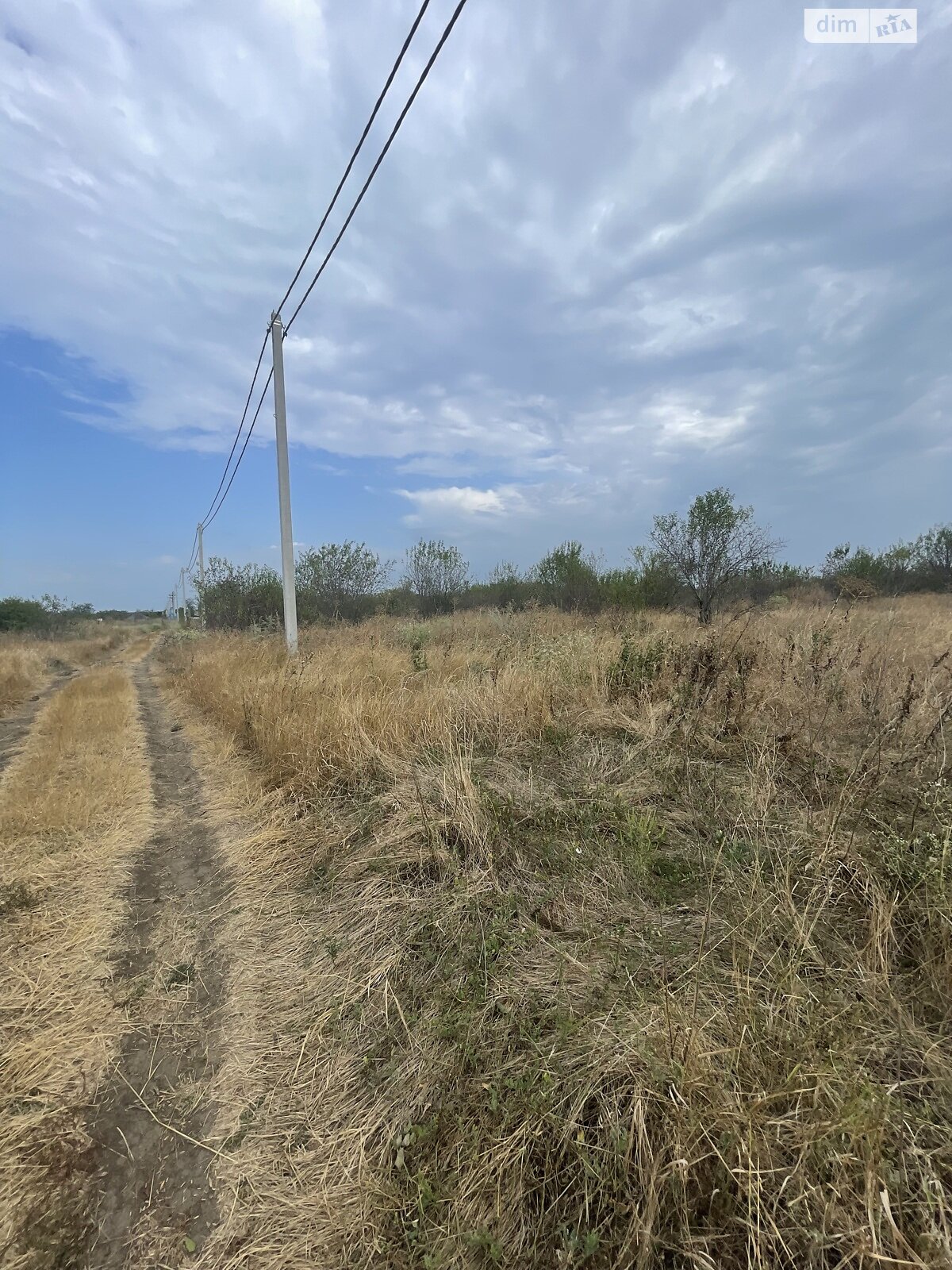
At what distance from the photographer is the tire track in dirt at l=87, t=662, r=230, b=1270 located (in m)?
1.49

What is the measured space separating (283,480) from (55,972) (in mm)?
8041

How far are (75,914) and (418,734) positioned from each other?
8.24 feet

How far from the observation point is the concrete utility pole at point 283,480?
29.6 feet

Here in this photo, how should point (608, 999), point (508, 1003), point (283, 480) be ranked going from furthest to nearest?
point (283, 480) → point (508, 1003) → point (608, 999)

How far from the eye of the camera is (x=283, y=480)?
9133 millimetres

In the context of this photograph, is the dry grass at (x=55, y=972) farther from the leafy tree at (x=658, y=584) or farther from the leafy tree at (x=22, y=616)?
the leafy tree at (x=22, y=616)

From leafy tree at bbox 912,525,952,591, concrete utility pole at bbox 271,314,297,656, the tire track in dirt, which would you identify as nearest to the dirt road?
the tire track in dirt

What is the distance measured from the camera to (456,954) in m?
2.27

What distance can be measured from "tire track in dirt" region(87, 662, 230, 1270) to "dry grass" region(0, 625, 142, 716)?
32.9 feet

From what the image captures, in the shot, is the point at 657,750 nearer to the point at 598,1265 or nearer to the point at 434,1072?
the point at 434,1072

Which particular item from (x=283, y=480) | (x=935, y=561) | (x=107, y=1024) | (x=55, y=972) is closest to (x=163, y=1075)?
(x=107, y=1024)

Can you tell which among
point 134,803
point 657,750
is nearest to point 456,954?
point 657,750

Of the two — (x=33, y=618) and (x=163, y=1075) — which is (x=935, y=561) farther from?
(x=33, y=618)

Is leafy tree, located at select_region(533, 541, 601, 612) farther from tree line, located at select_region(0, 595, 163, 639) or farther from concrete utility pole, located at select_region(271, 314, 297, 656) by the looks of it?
tree line, located at select_region(0, 595, 163, 639)
